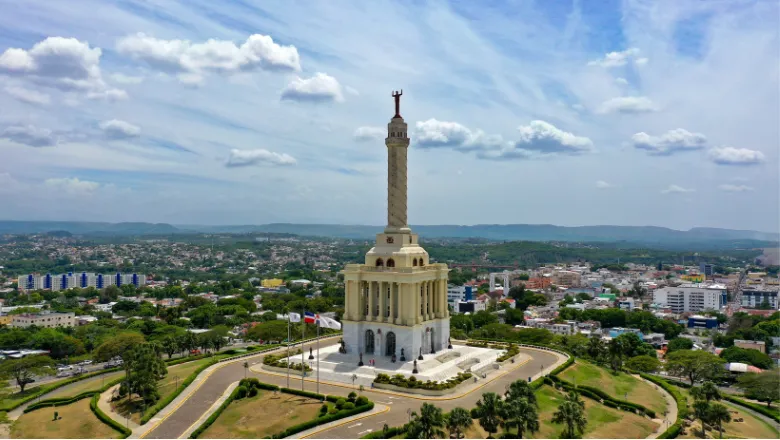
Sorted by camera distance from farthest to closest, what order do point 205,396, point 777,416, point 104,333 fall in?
point 104,333, point 777,416, point 205,396

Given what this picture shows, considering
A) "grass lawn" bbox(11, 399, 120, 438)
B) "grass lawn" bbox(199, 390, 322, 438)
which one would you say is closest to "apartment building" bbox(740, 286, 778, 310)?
"grass lawn" bbox(199, 390, 322, 438)

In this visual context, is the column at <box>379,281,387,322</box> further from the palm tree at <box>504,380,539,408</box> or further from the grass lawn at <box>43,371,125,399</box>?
the grass lawn at <box>43,371,125,399</box>

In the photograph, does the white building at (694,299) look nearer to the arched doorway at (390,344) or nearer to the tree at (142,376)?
the arched doorway at (390,344)

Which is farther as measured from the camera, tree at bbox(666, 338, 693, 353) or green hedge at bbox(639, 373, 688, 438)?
tree at bbox(666, 338, 693, 353)

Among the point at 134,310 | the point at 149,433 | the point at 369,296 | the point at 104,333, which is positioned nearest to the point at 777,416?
the point at 369,296

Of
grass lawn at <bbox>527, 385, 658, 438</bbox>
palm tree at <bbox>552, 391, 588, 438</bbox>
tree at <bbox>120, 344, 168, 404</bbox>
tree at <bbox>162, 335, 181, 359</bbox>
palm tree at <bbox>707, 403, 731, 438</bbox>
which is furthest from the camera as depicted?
tree at <bbox>162, 335, 181, 359</bbox>

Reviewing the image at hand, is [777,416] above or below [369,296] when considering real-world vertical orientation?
below

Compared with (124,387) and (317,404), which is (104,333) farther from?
(317,404)

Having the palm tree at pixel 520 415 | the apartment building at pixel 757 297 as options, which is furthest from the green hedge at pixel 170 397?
the apartment building at pixel 757 297
